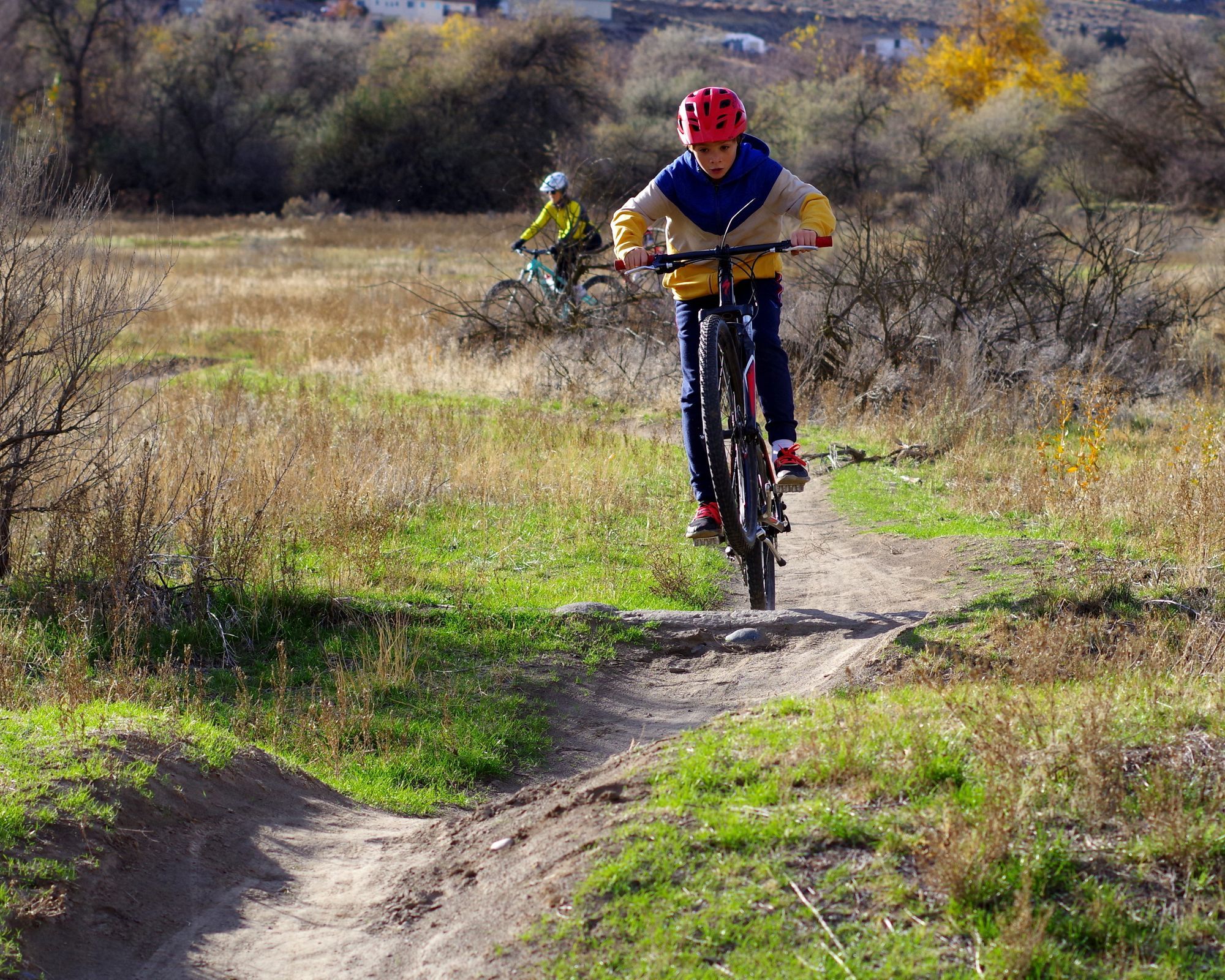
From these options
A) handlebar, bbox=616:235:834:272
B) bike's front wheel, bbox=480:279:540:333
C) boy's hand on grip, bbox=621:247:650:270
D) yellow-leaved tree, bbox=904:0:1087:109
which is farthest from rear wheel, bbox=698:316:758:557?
yellow-leaved tree, bbox=904:0:1087:109

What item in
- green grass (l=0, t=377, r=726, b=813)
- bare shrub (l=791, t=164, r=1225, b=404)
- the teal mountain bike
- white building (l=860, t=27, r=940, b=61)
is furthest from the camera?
white building (l=860, t=27, r=940, b=61)

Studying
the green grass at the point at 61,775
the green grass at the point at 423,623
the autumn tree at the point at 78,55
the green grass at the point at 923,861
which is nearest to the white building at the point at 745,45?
the autumn tree at the point at 78,55

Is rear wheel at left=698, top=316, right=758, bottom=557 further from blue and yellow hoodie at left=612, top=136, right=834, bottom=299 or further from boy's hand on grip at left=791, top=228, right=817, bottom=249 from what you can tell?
boy's hand on grip at left=791, top=228, right=817, bottom=249

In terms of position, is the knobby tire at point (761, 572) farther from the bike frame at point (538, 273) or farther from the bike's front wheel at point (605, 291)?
the bike frame at point (538, 273)

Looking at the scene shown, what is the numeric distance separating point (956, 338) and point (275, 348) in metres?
10.6

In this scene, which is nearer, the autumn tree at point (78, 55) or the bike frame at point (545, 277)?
the bike frame at point (545, 277)

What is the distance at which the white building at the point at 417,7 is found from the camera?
12631 centimetres

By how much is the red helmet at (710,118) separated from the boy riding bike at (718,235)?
52 mm

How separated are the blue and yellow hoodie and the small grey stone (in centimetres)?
183

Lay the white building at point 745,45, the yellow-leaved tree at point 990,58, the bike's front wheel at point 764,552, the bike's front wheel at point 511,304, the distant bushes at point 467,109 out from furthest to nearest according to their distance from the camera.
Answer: the white building at point 745,45 < the yellow-leaved tree at point 990,58 < the distant bushes at point 467,109 < the bike's front wheel at point 511,304 < the bike's front wheel at point 764,552

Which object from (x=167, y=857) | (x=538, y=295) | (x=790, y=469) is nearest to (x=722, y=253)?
(x=790, y=469)

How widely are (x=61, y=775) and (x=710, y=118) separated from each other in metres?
4.14

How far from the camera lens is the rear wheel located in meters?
5.92

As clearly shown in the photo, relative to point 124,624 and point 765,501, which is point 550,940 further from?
point 124,624
